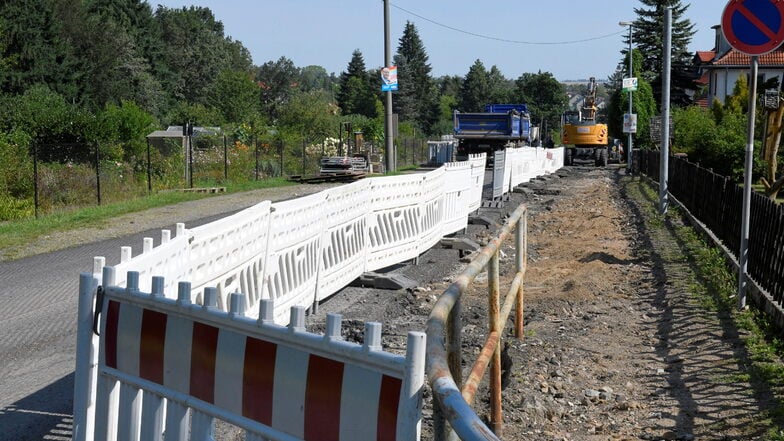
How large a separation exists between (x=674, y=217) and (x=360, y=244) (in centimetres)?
1151

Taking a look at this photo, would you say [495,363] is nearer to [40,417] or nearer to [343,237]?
[40,417]

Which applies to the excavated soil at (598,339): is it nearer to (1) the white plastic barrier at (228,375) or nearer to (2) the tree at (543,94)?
(1) the white plastic barrier at (228,375)

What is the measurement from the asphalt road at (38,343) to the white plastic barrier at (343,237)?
2.60m

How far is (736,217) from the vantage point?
1347cm

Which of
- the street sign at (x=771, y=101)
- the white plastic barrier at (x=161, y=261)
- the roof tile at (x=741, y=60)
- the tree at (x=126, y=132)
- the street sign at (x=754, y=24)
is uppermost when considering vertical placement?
the roof tile at (x=741, y=60)

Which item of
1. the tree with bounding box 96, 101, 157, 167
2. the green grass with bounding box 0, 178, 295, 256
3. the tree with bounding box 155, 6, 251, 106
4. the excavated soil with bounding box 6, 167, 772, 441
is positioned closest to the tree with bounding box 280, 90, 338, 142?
the tree with bounding box 96, 101, 157, 167

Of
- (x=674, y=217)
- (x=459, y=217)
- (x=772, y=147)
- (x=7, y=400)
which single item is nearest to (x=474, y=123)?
(x=772, y=147)

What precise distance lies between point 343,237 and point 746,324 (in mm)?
4320

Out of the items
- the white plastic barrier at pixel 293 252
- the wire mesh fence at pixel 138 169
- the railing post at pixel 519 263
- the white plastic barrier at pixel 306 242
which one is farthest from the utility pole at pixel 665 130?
the railing post at pixel 519 263

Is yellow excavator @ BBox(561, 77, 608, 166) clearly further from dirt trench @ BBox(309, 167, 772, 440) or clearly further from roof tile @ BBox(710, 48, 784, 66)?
dirt trench @ BBox(309, 167, 772, 440)

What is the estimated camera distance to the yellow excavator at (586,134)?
54.3 m

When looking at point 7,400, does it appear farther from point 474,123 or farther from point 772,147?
point 474,123

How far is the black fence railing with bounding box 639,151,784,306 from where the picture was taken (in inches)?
391

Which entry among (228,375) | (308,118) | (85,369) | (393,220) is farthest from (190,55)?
(228,375)
